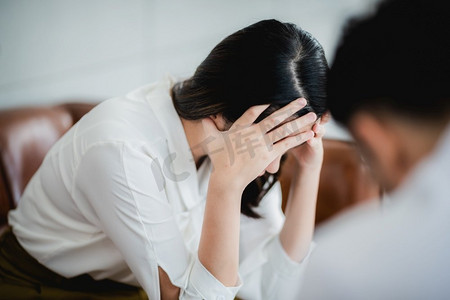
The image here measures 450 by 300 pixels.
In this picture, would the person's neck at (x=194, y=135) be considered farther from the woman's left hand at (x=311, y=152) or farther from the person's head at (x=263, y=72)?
the woman's left hand at (x=311, y=152)

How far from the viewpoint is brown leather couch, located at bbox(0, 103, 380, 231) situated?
80 cm

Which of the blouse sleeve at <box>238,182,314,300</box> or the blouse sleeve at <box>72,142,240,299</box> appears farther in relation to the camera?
the blouse sleeve at <box>238,182,314,300</box>

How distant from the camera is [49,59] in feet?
2.84

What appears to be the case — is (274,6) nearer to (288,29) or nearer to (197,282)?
(288,29)

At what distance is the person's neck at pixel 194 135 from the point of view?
0.64m

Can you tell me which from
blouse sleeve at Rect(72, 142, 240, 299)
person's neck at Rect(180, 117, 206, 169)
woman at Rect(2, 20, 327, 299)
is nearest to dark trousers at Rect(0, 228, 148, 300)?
woman at Rect(2, 20, 327, 299)

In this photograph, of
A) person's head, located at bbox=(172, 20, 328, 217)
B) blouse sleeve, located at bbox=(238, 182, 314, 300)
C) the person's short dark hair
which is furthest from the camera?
blouse sleeve, located at bbox=(238, 182, 314, 300)

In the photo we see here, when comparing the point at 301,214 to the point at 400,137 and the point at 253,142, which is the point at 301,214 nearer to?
the point at 253,142

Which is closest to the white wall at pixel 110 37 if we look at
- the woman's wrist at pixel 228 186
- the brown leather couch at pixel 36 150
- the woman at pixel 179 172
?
the brown leather couch at pixel 36 150

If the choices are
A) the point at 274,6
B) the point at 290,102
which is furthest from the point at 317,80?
the point at 274,6

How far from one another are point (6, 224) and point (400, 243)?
32.3 inches

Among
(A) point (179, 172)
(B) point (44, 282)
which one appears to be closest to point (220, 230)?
(A) point (179, 172)

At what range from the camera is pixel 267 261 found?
2.57ft

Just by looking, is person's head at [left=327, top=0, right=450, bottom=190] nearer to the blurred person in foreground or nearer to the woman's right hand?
the blurred person in foreground
